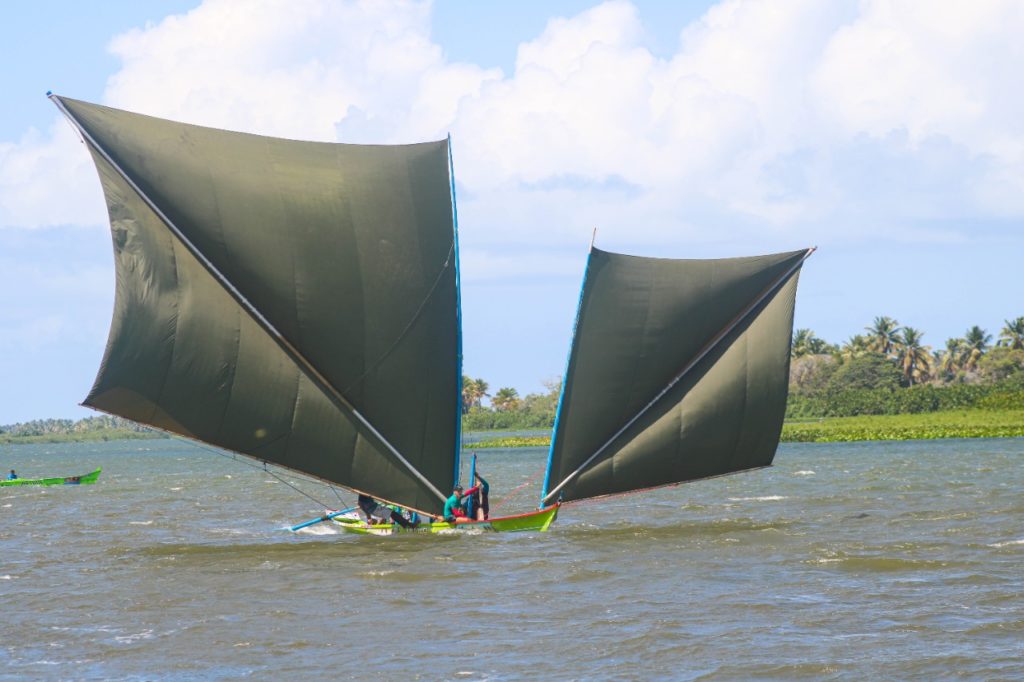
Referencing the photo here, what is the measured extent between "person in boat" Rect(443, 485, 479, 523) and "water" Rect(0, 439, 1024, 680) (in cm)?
69

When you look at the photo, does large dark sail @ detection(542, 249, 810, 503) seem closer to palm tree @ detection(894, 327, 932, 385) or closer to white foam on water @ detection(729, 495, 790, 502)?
white foam on water @ detection(729, 495, 790, 502)

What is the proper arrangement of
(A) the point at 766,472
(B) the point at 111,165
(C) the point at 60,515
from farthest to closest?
(A) the point at 766,472 → (C) the point at 60,515 → (B) the point at 111,165

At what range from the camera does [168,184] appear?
27453 millimetres

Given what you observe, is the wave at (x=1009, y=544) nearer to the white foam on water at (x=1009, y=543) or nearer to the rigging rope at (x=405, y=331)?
the white foam on water at (x=1009, y=543)

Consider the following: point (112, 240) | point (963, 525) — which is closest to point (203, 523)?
point (112, 240)

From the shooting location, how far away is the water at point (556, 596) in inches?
723

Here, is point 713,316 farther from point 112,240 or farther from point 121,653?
point 121,653

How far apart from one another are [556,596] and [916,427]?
3073 inches

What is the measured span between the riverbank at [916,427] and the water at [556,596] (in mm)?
46752

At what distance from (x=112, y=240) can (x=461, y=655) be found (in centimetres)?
1361

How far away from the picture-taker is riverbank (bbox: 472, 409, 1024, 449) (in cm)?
→ 8881

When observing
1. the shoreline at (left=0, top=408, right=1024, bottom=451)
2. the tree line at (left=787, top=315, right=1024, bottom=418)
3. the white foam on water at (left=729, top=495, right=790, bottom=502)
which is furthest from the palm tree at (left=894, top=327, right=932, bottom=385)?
the white foam on water at (left=729, top=495, right=790, bottom=502)

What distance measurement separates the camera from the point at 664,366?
30938mm

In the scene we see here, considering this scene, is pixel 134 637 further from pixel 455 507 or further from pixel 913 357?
pixel 913 357
